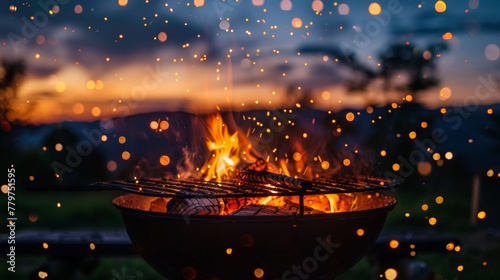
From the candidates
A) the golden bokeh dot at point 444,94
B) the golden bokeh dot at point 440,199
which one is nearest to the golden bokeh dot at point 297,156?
the golden bokeh dot at point 444,94

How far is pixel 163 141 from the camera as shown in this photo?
4039mm

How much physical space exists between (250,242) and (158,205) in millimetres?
783

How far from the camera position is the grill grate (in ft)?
6.93

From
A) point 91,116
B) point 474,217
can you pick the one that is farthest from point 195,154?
point 474,217

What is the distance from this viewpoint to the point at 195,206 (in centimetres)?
236

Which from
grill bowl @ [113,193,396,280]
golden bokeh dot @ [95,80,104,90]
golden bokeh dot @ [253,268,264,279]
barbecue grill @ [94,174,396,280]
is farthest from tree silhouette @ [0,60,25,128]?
golden bokeh dot @ [253,268,264,279]

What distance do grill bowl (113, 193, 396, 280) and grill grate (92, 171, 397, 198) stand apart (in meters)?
0.10

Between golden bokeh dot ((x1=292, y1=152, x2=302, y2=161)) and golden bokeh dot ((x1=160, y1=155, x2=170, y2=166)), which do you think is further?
golden bokeh dot ((x1=160, y1=155, x2=170, y2=166))

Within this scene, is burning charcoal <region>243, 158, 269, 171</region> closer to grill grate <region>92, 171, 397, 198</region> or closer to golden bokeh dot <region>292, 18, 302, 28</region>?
grill grate <region>92, 171, 397, 198</region>

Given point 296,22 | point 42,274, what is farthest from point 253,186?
point 296,22

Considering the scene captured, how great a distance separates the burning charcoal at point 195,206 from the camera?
92.0 inches

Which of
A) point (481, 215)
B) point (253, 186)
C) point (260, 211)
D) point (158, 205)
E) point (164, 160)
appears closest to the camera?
point (260, 211)

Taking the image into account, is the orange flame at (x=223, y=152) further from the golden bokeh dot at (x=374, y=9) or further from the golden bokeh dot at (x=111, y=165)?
→ the golden bokeh dot at (x=111, y=165)

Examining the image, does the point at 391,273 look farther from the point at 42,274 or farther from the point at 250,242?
the point at 42,274
